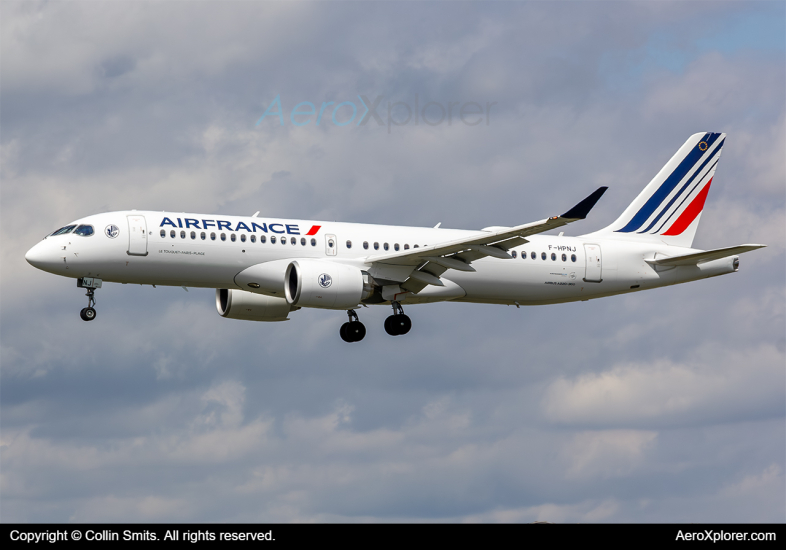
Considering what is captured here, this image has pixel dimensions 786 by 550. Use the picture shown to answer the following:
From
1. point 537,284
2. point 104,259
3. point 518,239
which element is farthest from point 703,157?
→ point 104,259

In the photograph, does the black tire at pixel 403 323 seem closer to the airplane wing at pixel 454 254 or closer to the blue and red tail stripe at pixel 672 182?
the airplane wing at pixel 454 254

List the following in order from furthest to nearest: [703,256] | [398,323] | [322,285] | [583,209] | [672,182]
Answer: [672,182], [703,256], [398,323], [322,285], [583,209]

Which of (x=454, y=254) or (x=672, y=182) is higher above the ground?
(x=672, y=182)

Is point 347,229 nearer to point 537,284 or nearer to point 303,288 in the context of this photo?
point 303,288

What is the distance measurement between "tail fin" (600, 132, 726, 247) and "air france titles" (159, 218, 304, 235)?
60.7 ft

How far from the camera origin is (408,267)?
5650 cm

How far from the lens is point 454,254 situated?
183 ft

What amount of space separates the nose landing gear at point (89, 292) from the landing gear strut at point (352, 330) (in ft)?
39.9

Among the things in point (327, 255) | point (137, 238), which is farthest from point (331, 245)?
point (137, 238)

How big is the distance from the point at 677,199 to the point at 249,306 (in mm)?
24307

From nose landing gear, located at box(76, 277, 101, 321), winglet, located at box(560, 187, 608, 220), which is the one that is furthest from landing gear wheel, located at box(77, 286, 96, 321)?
winglet, located at box(560, 187, 608, 220)

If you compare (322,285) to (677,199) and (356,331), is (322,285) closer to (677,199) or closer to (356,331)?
(356,331)

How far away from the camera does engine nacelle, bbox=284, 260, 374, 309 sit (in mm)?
54031

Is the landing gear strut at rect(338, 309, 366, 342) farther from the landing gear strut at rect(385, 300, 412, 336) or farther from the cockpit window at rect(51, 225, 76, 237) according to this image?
the cockpit window at rect(51, 225, 76, 237)
